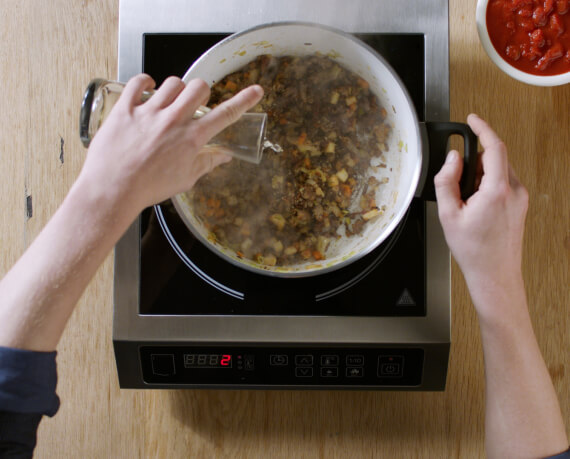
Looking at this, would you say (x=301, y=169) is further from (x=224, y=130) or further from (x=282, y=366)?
(x=282, y=366)

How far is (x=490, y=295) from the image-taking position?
69cm

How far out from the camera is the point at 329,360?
80 cm

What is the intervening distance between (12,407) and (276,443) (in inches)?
18.4

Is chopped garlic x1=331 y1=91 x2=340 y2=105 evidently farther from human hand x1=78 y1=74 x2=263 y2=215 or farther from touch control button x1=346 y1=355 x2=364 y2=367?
touch control button x1=346 y1=355 x2=364 y2=367

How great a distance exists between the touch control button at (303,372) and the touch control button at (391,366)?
0.36 ft

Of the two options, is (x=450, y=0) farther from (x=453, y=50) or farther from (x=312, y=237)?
(x=312, y=237)

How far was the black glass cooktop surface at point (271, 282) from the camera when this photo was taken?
80 cm

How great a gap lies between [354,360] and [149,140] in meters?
0.47

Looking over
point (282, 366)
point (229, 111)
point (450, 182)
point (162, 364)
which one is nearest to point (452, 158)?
point (450, 182)

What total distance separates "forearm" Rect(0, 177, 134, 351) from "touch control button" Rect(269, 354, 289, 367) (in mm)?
346

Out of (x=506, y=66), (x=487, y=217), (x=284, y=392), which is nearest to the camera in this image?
(x=487, y=217)

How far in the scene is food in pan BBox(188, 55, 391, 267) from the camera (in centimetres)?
81

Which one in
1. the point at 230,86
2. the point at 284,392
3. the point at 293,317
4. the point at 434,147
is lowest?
the point at 284,392

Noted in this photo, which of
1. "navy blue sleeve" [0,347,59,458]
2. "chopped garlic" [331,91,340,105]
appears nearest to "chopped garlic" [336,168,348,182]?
"chopped garlic" [331,91,340,105]
